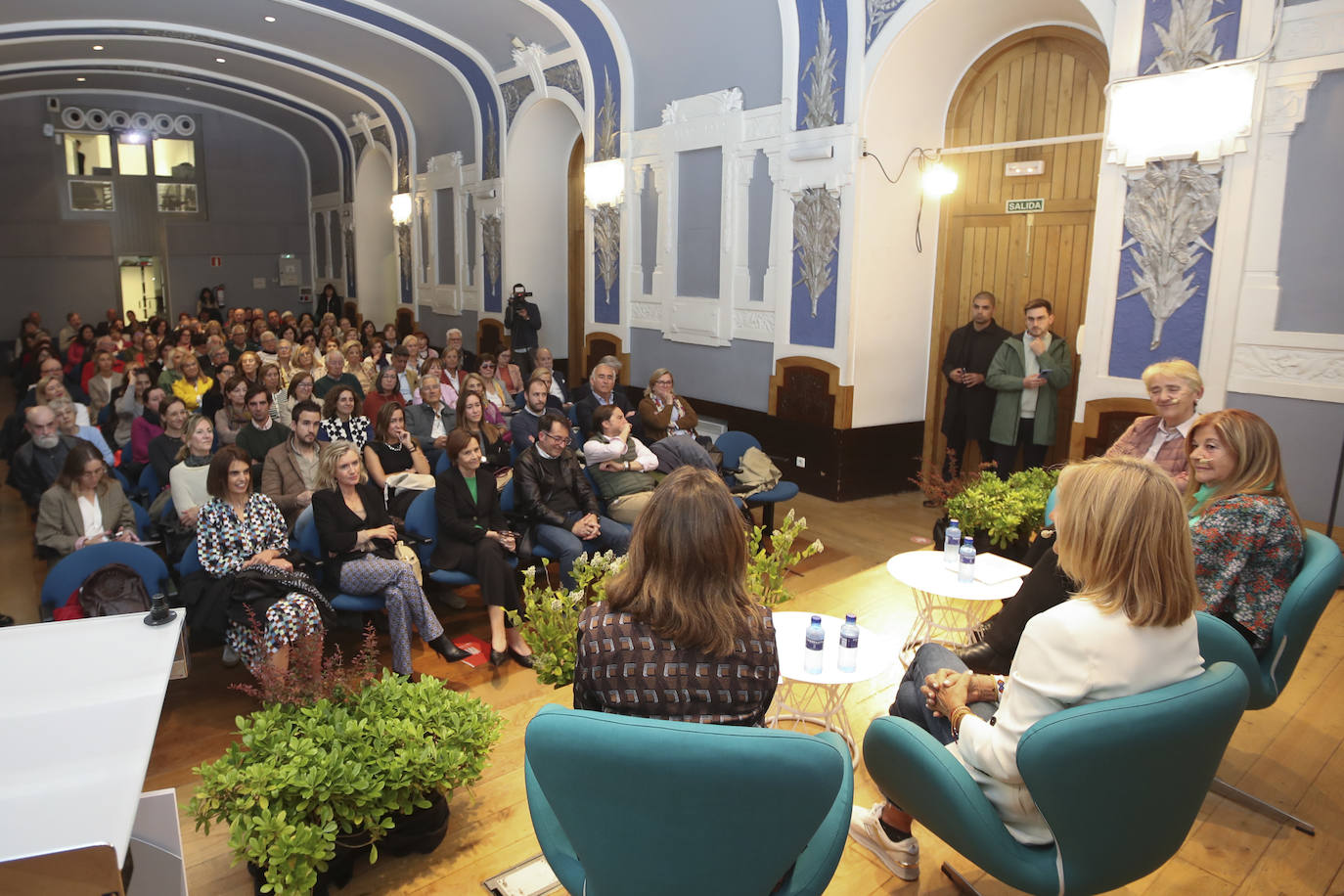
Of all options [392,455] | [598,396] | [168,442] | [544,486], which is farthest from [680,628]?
[598,396]

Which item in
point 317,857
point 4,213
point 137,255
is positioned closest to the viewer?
point 317,857

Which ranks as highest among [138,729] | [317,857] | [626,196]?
[626,196]

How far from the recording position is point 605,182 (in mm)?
9031

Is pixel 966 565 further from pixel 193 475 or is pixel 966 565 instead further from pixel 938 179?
pixel 938 179

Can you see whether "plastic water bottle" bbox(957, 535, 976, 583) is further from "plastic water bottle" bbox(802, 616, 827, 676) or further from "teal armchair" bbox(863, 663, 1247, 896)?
"teal armchair" bbox(863, 663, 1247, 896)

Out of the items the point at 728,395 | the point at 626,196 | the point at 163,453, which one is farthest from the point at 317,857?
the point at 626,196

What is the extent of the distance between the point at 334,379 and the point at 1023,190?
560cm

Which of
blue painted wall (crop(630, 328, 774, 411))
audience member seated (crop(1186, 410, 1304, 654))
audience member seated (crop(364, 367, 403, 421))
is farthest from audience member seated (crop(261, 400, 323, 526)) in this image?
audience member seated (crop(1186, 410, 1304, 654))

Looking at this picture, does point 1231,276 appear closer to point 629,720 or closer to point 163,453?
point 629,720

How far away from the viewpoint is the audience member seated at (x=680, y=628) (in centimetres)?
187

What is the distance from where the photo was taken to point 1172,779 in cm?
193

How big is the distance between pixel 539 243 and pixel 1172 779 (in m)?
10.2

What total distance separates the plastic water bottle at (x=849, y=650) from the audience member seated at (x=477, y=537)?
1.84m

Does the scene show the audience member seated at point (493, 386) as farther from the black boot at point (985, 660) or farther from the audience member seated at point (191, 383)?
the black boot at point (985, 660)
